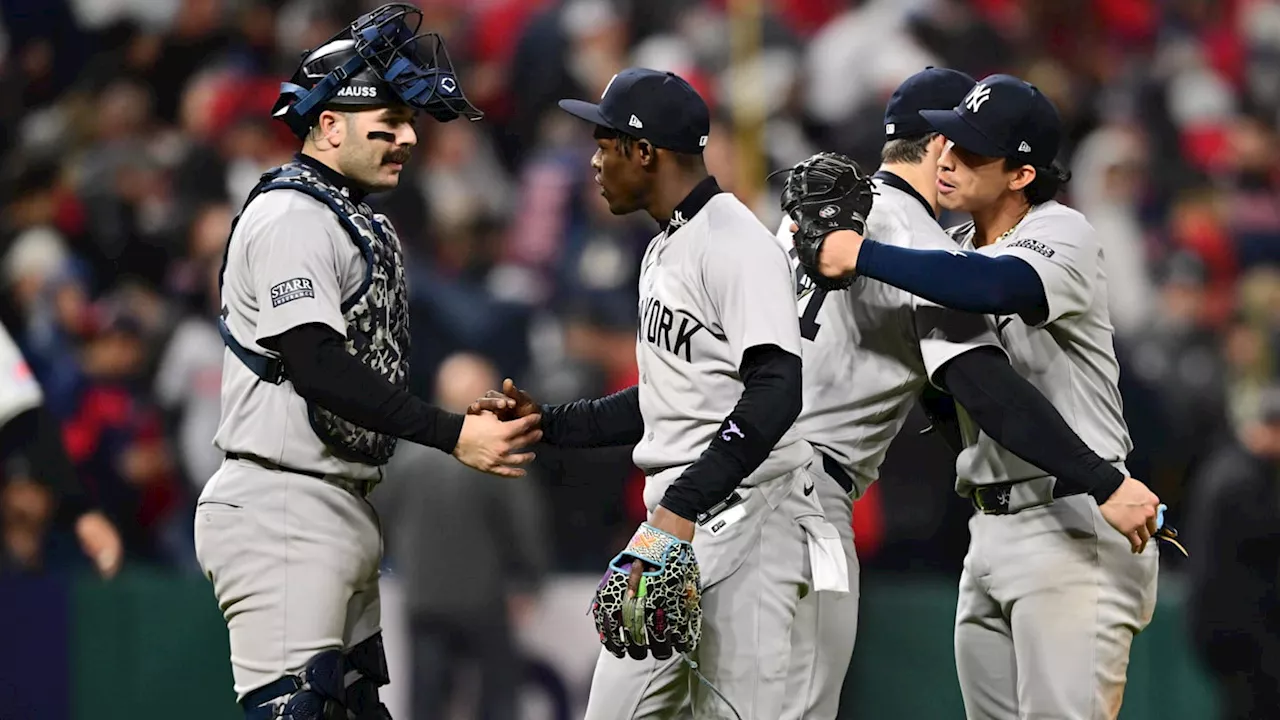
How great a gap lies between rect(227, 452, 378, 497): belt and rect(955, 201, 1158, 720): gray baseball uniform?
5.14 feet

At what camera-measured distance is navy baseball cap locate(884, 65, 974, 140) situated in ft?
15.8

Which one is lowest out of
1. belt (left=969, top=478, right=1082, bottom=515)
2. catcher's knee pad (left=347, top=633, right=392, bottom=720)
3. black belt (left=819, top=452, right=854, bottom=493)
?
catcher's knee pad (left=347, top=633, right=392, bottom=720)

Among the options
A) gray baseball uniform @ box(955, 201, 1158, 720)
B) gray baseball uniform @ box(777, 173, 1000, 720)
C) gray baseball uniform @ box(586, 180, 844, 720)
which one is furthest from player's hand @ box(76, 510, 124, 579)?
gray baseball uniform @ box(955, 201, 1158, 720)

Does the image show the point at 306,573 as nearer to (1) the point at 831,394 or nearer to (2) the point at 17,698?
(1) the point at 831,394

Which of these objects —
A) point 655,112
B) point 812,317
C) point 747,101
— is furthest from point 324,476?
point 747,101

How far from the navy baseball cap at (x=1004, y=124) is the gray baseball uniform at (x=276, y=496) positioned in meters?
1.54

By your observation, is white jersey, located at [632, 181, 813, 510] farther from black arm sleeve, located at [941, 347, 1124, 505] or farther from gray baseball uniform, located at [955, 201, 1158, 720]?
gray baseball uniform, located at [955, 201, 1158, 720]

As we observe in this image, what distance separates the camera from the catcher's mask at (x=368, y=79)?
179 inches

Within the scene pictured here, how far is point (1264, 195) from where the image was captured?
35.6ft

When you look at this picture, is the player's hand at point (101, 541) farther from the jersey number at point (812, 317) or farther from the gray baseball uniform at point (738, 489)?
the jersey number at point (812, 317)

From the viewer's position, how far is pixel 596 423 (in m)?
4.86

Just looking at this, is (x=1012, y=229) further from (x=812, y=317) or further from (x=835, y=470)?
(x=835, y=470)

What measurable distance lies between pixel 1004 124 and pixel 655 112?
0.91 m

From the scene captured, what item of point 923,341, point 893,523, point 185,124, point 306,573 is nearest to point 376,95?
point 306,573
